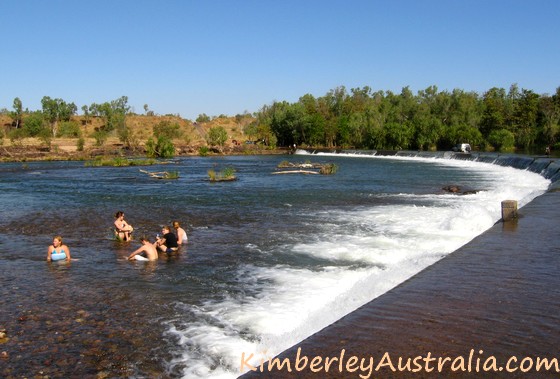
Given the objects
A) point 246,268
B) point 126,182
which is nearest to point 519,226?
point 246,268

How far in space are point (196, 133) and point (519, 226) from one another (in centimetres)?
14592

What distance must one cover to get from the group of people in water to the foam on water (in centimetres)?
240

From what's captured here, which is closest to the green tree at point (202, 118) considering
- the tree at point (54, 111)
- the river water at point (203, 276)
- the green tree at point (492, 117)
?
the tree at point (54, 111)

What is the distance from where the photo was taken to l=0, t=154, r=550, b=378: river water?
7.95 meters

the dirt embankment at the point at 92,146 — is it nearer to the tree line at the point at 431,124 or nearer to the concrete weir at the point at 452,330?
the tree line at the point at 431,124

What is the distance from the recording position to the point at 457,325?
803cm

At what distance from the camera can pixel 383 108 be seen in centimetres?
11950

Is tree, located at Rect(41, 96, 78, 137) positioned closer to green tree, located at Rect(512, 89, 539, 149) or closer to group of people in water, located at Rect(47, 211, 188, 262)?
green tree, located at Rect(512, 89, 539, 149)

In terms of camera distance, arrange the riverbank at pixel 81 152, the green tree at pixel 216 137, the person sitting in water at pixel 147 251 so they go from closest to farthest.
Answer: the person sitting in water at pixel 147 251
the riverbank at pixel 81 152
the green tree at pixel 216 137

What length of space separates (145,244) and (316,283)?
17.6ft

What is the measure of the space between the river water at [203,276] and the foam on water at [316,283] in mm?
33

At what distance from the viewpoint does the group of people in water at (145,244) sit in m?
14.0

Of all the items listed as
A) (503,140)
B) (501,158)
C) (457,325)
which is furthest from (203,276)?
(503,140)

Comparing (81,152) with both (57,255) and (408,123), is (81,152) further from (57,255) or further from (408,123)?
(57,255)
